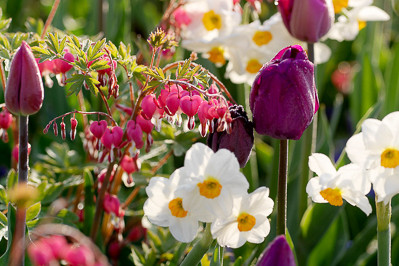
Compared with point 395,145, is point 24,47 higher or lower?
higher

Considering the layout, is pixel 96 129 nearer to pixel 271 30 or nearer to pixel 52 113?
pixel 271 30

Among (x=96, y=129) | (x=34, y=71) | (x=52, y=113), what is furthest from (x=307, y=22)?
(x=52, y=113)

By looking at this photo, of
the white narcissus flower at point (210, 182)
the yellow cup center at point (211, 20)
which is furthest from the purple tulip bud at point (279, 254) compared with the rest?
the yellow cup center at point (211, 20)

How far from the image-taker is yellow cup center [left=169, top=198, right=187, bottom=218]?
93 centimetres

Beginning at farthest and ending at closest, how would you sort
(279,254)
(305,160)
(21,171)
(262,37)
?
(262,37)
(305,160)
(21,171)
(279,254)

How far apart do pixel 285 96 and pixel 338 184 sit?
0.48ft

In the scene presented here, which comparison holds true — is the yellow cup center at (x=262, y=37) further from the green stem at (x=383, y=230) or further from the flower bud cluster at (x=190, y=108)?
the green stem at (x=383, y=230)

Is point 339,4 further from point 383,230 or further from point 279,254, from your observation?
point 279,254

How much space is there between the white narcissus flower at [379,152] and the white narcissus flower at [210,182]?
166 millimetres

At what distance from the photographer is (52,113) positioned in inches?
73.3

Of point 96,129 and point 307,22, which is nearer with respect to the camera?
point 96,129

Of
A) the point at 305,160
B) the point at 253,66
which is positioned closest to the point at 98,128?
the point at 305,160

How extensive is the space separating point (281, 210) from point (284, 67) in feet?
0.73

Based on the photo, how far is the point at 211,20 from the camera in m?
1.62
